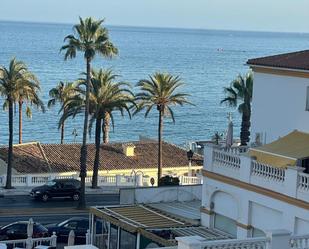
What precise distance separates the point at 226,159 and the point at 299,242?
1167cm

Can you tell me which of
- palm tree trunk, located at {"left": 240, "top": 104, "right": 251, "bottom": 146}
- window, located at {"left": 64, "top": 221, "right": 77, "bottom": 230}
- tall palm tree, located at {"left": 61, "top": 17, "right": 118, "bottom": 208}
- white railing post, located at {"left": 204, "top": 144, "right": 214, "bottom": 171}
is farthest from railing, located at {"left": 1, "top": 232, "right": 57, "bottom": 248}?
palm tree trunk, located at {"left": 240, "top": 104, "right": 251, "bottom": 146}

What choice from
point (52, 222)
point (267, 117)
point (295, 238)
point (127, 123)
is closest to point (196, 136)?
point (127, 123)

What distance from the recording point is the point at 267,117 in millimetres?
32594

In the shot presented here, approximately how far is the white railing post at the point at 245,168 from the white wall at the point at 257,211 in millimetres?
446

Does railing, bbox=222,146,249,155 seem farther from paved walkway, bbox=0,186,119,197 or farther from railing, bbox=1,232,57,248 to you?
paved walkway, bbox=0,186,119,197

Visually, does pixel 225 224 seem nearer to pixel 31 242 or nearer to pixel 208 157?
pixel 208 157

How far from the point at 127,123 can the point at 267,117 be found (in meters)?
102

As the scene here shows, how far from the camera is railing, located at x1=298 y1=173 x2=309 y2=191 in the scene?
1026 inches

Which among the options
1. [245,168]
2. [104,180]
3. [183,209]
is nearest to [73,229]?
[183,209]

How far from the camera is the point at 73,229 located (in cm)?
3828

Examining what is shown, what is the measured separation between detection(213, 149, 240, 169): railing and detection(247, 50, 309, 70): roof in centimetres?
392

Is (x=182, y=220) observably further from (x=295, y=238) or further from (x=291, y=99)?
(x=295, y=238)

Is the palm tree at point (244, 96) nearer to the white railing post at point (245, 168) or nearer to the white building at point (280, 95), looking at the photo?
the white building at point (280, 95)

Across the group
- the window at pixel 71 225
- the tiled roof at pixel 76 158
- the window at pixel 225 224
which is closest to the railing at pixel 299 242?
the window at pixel 225 224
